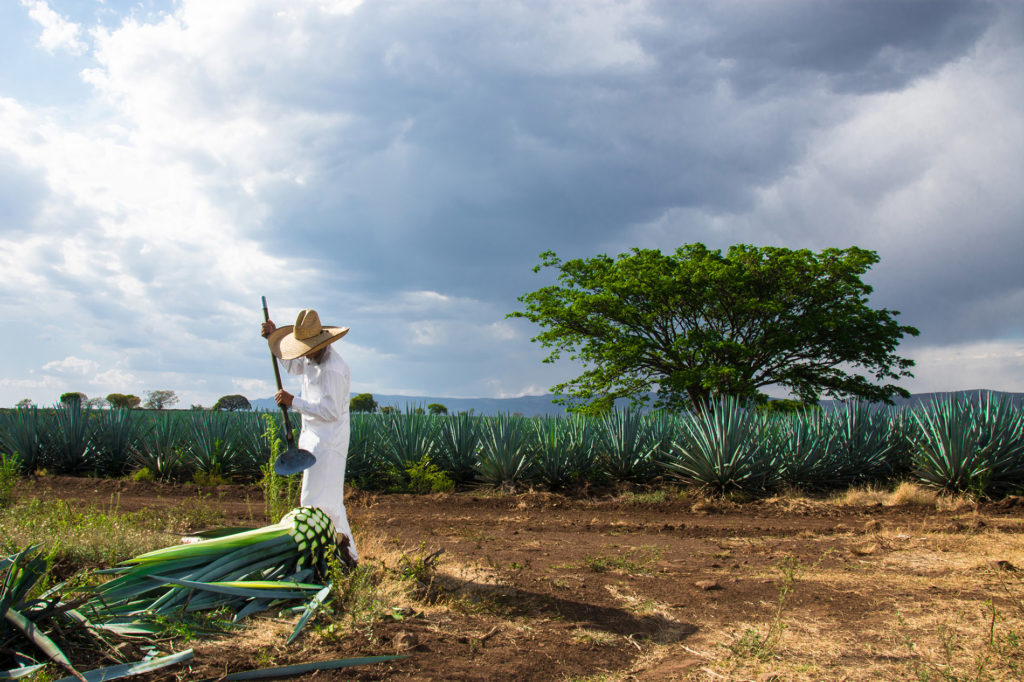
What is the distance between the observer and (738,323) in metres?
26.3

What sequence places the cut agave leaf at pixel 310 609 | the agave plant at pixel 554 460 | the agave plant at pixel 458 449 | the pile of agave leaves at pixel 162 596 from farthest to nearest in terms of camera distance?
the agave plant at pixel 458 449, the agave plant at pixel 554 460, the cut agave leaf at pixel 310 609, the pile of agave leaves at pixel 162 596

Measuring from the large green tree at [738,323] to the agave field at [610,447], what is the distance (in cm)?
1318

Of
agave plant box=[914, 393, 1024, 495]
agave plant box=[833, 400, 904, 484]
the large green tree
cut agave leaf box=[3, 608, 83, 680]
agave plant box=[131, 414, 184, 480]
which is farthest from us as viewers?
the large green tree

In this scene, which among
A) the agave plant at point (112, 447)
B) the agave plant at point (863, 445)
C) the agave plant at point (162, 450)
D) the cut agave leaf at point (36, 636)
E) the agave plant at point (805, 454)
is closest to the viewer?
the cut agave leaf at point (36, 636)

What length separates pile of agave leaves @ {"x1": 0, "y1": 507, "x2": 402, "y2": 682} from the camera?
10.1 feet

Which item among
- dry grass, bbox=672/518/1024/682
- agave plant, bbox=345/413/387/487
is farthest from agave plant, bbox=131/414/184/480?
dry grass, bbox=672/518/1024/682

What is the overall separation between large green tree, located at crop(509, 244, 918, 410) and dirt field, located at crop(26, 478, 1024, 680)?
673 inches

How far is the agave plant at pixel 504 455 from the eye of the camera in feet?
34.4

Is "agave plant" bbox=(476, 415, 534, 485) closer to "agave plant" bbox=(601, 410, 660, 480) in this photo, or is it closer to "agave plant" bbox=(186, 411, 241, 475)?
"agave plant" bbox=(601, 410, 660, 480)

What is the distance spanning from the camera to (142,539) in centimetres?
507

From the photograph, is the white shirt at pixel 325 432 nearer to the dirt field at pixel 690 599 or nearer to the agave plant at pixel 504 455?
the dirt field at pixel 690 599

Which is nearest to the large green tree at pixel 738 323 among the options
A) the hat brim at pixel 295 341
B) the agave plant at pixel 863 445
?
the agave plant at pixel 863 445

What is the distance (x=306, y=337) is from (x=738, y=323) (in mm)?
23755

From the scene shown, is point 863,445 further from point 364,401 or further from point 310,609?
point 364,401
